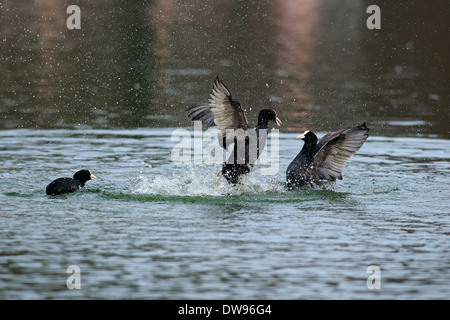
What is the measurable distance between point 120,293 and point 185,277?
1.97ft

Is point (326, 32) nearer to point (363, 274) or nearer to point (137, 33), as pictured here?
point (137, 33)

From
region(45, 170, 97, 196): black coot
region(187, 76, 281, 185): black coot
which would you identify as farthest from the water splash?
region(45, 170, 97, 196): black coot

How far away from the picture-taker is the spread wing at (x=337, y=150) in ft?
33.5

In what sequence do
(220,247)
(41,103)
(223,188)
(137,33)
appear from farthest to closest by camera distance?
(137,33)
(41,103)
(223,188)
(220,247)

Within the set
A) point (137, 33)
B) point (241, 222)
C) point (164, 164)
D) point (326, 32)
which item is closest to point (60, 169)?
point (164, 164)

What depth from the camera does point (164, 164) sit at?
11352 mm

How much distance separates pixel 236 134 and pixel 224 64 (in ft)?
36.7

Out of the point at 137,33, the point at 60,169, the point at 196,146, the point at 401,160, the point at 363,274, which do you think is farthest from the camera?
the point at 137,33

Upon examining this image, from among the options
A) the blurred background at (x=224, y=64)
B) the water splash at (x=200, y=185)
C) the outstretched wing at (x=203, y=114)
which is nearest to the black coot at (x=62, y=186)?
the water splash at (x=200, y=185)

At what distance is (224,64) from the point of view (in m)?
20.8

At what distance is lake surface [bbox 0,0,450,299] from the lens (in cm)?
673

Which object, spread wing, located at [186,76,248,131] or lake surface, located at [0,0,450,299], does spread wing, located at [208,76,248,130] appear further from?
lake surface, located at [0,0,450,299]

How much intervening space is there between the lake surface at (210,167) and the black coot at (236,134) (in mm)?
233

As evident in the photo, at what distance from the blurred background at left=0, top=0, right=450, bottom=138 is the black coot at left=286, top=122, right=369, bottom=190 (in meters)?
3.66
